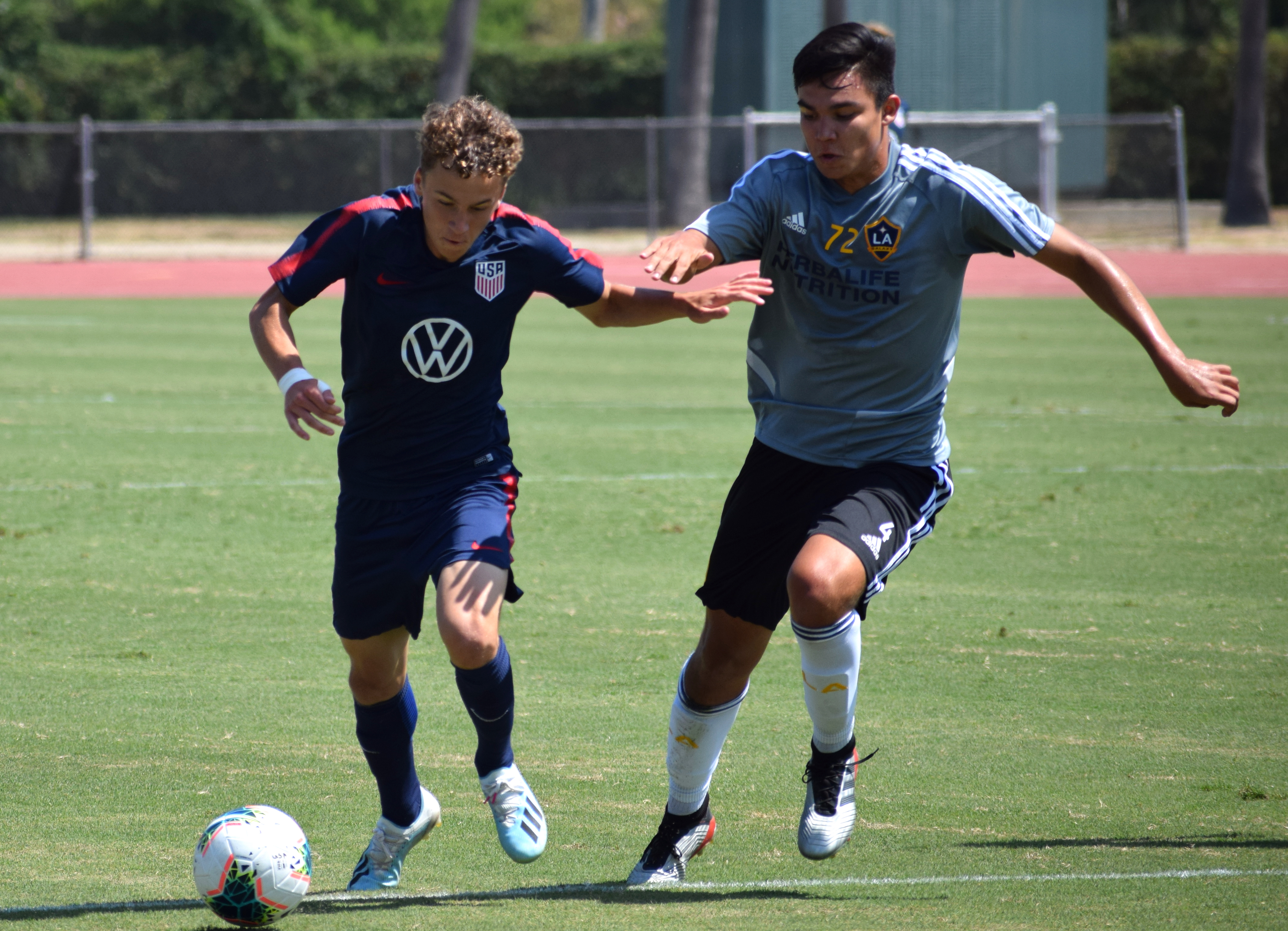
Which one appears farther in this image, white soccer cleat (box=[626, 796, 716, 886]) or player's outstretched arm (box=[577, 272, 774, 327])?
player's outstretched arm (box=[577, 272, 774, 327])

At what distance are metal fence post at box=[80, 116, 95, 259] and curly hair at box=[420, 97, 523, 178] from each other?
81.0 feet

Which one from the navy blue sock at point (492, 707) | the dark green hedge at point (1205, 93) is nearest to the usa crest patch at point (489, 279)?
the navy blue sock at point (492, 707)

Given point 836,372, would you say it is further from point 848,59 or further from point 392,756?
point 392,756

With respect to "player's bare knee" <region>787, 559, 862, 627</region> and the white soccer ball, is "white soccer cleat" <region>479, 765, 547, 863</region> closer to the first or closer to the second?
the white soccer ball

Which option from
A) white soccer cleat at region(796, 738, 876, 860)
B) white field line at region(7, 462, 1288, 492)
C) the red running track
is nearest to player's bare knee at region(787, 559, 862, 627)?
white soccer cleat at region(796, 738, 876, 860)

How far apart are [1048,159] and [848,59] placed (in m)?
27.1

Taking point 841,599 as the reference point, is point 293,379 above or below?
above

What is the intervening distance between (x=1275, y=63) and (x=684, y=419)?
109 feet

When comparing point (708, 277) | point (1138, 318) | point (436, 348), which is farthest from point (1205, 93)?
point (436, 348)

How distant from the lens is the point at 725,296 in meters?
4.38

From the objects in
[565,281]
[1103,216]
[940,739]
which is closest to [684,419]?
[940,739]

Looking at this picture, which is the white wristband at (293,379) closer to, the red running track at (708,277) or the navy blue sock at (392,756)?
the navy blue sock at (392,756)

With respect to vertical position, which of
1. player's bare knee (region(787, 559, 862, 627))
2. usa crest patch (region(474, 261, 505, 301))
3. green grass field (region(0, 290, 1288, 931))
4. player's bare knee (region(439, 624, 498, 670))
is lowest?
green grass field (region(0, 290, 1288, 931))

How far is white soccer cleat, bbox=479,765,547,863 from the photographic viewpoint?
4.22m
